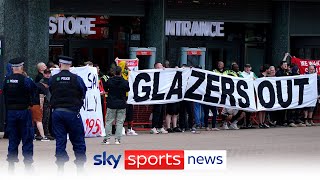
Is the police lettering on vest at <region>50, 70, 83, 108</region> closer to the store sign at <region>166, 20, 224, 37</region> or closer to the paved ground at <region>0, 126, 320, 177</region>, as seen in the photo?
the paved ground at <region>0, 126, 320, 177</region>

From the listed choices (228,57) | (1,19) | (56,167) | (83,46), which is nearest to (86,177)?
(56,167)

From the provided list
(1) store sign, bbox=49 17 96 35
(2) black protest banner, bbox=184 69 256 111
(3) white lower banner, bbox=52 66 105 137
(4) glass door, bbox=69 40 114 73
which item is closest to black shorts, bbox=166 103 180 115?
(2) black protest banner, bbox=184 69 256 111

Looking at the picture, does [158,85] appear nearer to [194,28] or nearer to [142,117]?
[142,117]

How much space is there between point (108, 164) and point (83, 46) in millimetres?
11504

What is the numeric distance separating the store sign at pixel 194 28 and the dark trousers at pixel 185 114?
5221 millimetres

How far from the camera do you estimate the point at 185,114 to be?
22.6 meters

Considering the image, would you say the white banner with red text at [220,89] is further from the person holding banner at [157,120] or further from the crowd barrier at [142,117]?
the crowd barrier at [142,117]

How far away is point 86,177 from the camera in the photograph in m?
13.4

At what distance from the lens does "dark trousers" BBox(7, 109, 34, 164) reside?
14281 mm

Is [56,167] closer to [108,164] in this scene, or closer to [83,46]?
[108,164]

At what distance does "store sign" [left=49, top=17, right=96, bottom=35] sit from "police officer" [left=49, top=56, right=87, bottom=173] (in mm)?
11536

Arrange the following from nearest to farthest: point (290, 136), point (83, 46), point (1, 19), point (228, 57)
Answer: point (290, 136) < point (1, 19) < point (83, 46) < point (228, 57)

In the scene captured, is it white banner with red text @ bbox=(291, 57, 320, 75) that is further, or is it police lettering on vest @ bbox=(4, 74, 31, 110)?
white banner with red text @ bbox=(291, 57, 320, 75)

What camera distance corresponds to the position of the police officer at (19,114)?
14273 millimetres
